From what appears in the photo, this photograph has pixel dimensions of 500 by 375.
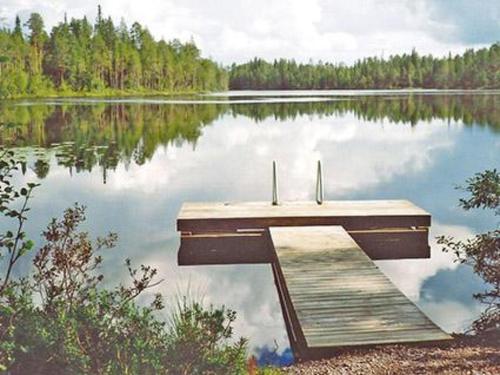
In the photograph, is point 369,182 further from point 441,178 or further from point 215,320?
point 215,320

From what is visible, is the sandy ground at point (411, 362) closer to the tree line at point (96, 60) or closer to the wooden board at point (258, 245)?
the wooden board at point (258, 245)

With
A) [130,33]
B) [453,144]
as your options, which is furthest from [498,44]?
[453,144]

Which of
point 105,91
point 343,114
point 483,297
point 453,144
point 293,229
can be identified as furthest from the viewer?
point 105,91

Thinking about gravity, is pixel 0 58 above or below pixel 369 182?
above

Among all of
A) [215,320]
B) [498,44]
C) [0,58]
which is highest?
[498,44]

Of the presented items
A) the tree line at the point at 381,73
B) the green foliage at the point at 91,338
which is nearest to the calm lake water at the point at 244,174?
the green foliage at the point at 91,338

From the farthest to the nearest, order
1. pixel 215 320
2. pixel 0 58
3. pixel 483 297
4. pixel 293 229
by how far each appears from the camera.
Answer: pixel 293 229
pixel 483 297
pixel 215 320
pixel 0 58

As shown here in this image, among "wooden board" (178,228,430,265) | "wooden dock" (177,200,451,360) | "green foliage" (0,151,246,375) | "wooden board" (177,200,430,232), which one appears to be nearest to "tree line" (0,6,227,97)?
"wooden board" (177,200,430,232)

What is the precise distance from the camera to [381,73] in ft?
358

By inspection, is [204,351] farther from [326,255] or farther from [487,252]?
[487,252]

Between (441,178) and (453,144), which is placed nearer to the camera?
(441,178)

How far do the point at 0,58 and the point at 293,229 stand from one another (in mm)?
6864

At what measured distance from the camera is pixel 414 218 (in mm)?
9906

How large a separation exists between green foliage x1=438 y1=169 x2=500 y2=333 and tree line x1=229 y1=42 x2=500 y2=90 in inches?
3435
